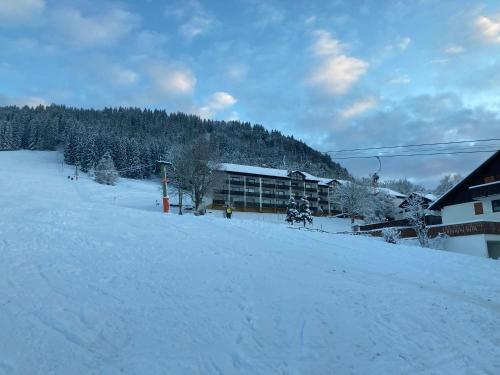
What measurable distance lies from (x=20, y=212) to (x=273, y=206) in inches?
2862

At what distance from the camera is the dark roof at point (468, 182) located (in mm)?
34066

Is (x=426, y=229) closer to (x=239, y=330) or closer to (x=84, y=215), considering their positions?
(x=84, y=215)

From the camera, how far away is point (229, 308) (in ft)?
34.6

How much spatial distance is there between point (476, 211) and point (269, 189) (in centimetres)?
6083

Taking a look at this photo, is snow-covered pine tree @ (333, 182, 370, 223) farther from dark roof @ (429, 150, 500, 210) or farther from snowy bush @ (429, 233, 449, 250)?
snowy bush @ (429, 233, 449, 250)

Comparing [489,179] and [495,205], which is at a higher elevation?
[489,179]

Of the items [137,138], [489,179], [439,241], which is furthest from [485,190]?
[137,138]

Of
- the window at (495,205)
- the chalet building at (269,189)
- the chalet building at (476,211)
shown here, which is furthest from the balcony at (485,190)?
the chalet building at (269,189)

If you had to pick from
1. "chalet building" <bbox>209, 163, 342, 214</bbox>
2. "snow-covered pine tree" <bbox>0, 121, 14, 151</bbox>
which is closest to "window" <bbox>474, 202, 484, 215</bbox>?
"chalet building" <bbox>209, 163, 342, 214</bbox>

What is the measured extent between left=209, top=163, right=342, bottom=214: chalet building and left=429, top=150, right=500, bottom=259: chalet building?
5203 cm

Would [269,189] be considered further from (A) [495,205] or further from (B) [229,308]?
(B) [229,308]

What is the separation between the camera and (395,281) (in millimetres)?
14344

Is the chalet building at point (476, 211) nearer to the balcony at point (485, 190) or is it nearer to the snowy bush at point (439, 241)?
the balcony at point (485, 190)

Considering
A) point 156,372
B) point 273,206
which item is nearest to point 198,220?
point 156,372
